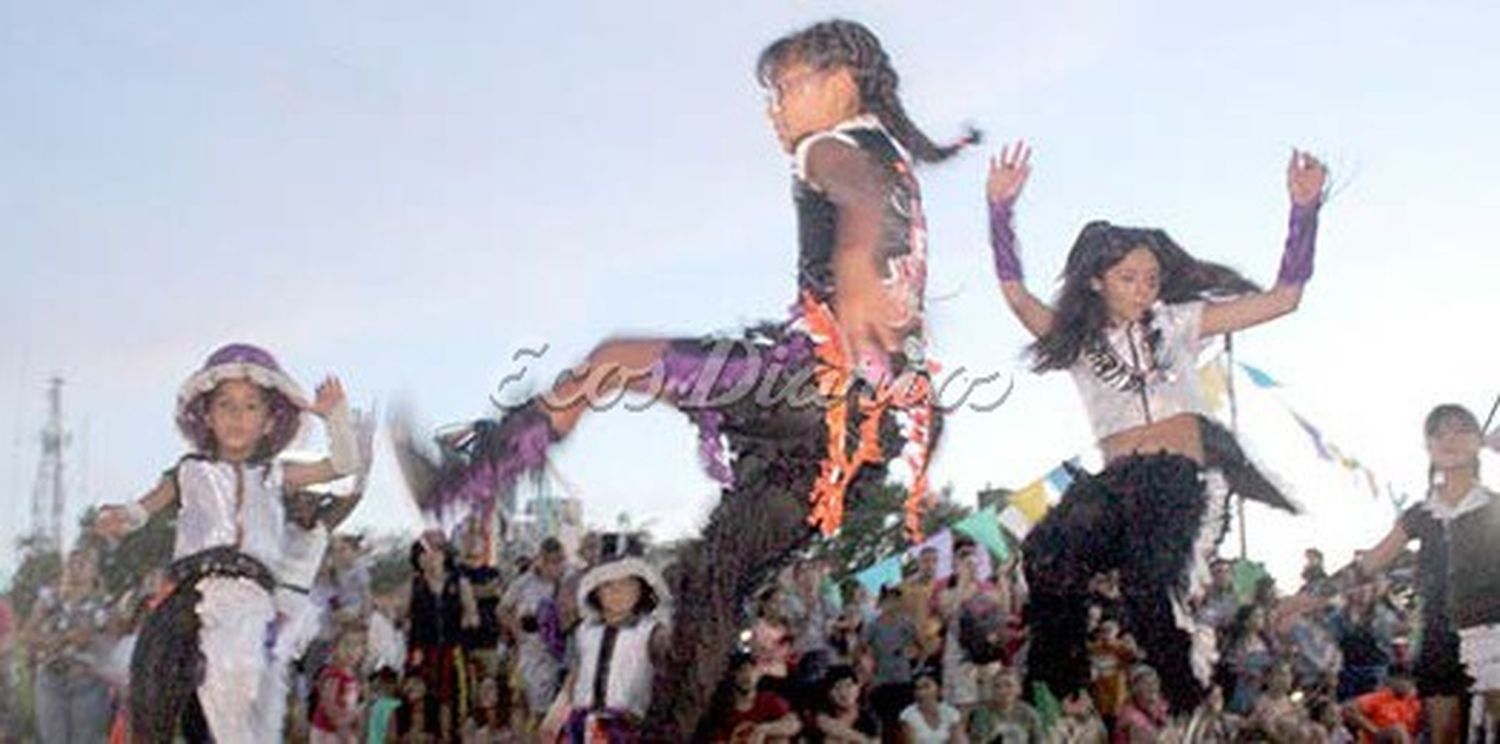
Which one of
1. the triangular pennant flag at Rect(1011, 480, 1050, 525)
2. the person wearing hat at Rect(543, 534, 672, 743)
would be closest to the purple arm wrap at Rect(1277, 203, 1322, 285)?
the triangular pennant flag at Rect(1011, 480, 1050, 525)

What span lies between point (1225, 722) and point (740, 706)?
1.82 meters

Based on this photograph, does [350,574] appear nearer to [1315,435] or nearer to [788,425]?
[788,425]

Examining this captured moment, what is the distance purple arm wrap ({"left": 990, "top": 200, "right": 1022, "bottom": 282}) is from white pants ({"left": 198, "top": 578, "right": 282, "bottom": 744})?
2833mm

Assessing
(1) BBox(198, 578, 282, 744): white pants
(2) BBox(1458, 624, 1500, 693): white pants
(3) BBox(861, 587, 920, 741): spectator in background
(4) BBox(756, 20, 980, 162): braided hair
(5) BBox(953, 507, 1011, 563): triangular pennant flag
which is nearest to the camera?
(1) BBox(198, 578, 282, 744): white pants

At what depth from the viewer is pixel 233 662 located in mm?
7328

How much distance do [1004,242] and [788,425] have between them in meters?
1.07

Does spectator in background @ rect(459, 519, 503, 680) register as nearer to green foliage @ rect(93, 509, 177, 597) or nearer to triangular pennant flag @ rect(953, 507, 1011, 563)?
green foliage @ rect(93, 509, 177, 597)

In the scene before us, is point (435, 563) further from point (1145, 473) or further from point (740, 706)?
point (1145, 473)

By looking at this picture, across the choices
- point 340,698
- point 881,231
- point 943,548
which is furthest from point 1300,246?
point 340,698

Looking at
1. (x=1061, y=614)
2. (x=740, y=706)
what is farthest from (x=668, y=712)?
(x=1061, y=614)

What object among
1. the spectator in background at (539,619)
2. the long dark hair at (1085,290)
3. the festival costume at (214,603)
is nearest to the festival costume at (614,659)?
the spectator in background at (539,619)

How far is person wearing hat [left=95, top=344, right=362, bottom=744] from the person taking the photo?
24.0 feet

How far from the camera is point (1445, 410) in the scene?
8.40 meters

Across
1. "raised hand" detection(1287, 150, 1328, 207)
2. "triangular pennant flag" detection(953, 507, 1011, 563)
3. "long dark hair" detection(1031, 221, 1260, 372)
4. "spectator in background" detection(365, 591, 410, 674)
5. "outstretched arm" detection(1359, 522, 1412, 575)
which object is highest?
"raised hand" detection(1287, 150, 1328, 207)
